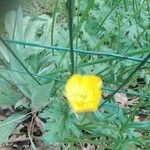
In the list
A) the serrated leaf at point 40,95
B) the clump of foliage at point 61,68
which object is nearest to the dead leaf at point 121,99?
the clump of foliage at point 61,68

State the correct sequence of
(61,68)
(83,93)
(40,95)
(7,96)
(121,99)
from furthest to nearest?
(121,99)
(7,96)
(40,95)
(61,68)
(83,93)

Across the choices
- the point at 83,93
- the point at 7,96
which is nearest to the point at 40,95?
the point at 7,96

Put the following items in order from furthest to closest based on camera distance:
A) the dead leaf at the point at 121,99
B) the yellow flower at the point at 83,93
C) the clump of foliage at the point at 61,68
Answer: the dead leaf at the point at 121,99 < the clump of foliage at the point at 61,68 < the yellow flower at the point at 83,93

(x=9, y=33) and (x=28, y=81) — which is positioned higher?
(x=9, y=33)

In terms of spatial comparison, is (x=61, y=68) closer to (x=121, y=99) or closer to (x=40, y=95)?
(x=40, y=95)

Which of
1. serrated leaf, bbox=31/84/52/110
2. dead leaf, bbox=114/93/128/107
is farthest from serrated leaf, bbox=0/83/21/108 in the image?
dead leaf, bbox=114/93/128/107

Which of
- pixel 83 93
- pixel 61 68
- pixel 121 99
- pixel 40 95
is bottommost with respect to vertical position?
pixel 121 99

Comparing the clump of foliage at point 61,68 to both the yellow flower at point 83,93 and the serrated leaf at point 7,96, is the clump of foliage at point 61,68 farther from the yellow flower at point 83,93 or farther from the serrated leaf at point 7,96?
the yellow flower at point 83,93

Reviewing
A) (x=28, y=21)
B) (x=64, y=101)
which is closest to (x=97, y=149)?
(x=64, y=101)

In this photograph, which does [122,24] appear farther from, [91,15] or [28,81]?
[28,81]
